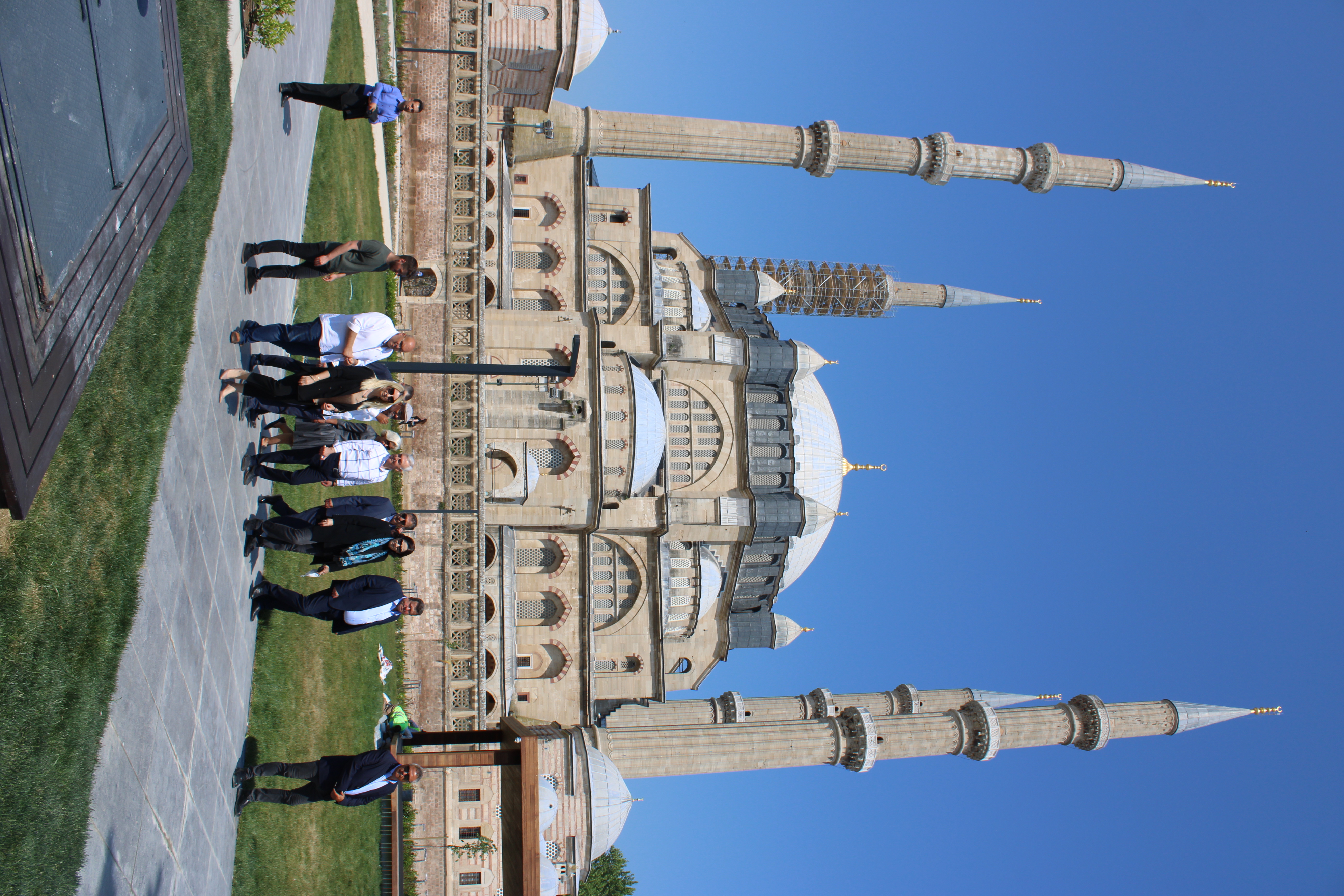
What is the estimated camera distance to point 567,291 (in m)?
23.9

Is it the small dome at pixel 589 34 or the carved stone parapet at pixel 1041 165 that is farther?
the carved stone parapet at pixel 1041 165

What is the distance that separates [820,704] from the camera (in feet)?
89.8

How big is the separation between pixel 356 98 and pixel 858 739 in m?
18.3

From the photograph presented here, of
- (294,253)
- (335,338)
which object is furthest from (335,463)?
(294,253)

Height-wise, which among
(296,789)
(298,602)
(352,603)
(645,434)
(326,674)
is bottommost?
(645,434)

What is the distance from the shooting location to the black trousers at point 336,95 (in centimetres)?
1193

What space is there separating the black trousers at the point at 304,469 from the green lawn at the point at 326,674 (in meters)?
1.37

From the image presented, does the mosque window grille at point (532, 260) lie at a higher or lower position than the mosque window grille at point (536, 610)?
higher

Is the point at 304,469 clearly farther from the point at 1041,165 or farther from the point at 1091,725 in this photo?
the point at 1041,165

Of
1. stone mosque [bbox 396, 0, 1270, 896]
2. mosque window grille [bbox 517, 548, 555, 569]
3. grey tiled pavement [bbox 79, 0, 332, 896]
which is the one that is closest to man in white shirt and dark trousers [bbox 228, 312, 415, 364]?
grey tiled pavement [bbox 79, 0, 332, 896]

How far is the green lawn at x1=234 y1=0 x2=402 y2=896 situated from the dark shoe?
158 mm

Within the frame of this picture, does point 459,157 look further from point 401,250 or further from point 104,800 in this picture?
point 104,800

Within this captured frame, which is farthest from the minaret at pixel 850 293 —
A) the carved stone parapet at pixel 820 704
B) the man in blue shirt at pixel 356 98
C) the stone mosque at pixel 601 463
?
the man in blue shirt at pixel 356 98

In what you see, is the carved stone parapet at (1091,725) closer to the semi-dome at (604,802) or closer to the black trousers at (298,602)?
the semi-dome at (604,802)
